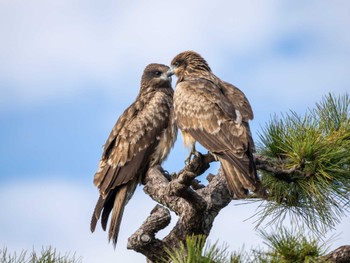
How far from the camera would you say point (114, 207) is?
809 cm

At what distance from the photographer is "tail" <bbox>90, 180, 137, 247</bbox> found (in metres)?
7.80

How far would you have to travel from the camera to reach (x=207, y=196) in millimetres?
7082

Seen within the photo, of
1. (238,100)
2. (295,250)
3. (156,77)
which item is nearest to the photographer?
(295,250)

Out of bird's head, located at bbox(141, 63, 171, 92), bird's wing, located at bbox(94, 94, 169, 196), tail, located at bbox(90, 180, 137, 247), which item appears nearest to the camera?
tail, located at bbox(90, 180, 137, 247)

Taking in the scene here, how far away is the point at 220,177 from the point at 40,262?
2013 millimetres

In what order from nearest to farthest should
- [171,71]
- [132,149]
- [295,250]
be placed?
[295,250] → [132,149] → [171,71]

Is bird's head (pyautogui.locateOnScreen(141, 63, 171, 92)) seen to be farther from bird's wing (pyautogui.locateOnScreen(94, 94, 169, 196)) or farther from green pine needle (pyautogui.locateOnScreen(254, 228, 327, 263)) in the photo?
green pine needle (pyautogui.locateOnScreen(254, 228, 327, 263))

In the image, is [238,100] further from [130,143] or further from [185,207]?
[130,143]

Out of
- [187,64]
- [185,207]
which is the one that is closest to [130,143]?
[187,64]

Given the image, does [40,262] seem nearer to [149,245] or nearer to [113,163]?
[149,245]

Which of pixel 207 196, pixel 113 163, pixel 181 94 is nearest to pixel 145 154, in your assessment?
pixel 113 163

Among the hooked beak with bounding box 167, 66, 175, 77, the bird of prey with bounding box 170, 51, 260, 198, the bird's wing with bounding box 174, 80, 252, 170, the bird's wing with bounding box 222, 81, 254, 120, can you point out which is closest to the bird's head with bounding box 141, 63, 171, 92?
the hooked beak with bounding box 167, 66, 175, 77

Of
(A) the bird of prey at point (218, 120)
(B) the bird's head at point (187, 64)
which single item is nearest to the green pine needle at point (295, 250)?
(A) the bird of prey at point (218, 120)

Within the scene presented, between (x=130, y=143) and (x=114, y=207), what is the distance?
35.2 inches
